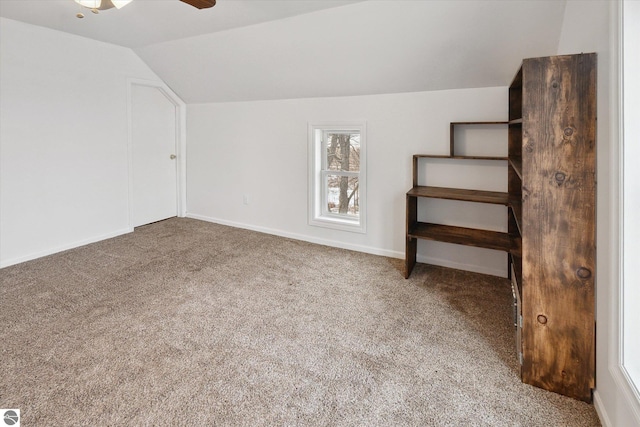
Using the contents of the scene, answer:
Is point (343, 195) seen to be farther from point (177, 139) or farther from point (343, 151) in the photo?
point (177, 139)

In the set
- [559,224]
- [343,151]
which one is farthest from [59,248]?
[559,224]

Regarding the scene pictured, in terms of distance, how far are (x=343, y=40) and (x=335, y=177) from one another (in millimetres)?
1503

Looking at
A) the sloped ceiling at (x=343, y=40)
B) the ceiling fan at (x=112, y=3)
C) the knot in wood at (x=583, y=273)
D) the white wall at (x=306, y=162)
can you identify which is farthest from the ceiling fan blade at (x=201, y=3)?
the knot in wood at (x=583, y=273)

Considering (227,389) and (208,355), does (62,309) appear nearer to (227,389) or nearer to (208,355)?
(208,355)

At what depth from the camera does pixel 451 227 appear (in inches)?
128

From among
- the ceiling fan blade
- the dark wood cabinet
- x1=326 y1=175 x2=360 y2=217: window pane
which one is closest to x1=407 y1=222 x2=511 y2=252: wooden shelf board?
x1=326 y1=175 x2=360 y2=217: window pane

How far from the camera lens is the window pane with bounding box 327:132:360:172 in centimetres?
392

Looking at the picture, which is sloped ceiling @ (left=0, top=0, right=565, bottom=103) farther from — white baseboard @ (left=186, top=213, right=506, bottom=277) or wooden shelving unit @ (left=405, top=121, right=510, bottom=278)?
white baseboard @ (left=186, top=213, right=506, bottom=277)

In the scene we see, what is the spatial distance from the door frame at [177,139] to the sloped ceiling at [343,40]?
1.66ft

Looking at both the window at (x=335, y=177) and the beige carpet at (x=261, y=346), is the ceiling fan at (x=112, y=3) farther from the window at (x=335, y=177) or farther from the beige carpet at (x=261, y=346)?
the beige carpet at (x=261, y=346)

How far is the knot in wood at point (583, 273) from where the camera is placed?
1.63 m

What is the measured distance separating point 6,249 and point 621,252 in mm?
4521

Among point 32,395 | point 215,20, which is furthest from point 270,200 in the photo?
point 32,395

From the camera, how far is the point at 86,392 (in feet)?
5.62
